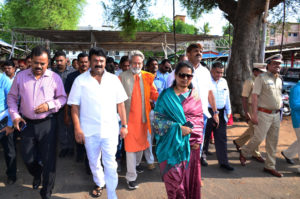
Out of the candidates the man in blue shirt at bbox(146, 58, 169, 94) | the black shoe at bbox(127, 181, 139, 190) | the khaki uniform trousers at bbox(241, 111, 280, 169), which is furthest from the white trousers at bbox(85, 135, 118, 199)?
the khaki uniform trousers at bbox(241, 111, 280, 169)

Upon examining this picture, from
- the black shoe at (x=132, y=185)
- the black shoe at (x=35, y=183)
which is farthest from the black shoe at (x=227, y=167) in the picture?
the black shoe at (x=35, y=183)

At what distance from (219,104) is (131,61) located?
72.1 inches

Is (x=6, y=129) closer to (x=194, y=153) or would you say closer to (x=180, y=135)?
(x=180, y=135)

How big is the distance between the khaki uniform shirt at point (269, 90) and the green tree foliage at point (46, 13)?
20.6 m

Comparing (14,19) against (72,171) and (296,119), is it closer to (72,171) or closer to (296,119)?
(72,171)

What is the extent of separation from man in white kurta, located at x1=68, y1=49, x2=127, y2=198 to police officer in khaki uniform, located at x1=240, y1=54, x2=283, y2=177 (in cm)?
250

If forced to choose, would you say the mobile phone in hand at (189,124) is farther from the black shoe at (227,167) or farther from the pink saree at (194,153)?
the black shoe at (227,167)

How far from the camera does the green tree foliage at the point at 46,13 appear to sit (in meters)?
21.2

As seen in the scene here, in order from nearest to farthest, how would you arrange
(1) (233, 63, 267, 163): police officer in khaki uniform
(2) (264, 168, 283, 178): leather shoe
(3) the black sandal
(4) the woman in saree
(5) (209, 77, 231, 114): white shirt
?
(4) the woman in saree < (3) the black sandal < (2) (264, 168, 283, 178): leather shoe < (5) (209, 77, 231, 114): white shirt < (1) (233, 63, 267, 163): police officer in khaki uniform

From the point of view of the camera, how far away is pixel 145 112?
3.36 meters

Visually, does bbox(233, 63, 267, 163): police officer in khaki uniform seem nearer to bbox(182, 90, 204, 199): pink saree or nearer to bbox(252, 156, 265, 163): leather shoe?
bbox(252, 156, 265, 163): leather shoe

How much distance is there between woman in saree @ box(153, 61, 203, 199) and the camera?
2.39 m

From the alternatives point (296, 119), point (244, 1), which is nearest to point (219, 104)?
point (296, 119)

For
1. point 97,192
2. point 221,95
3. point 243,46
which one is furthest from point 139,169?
point 243,46
